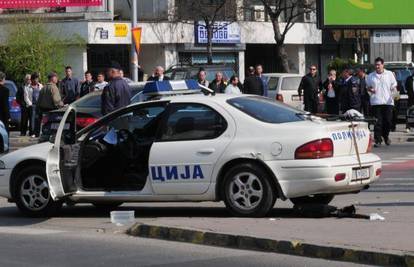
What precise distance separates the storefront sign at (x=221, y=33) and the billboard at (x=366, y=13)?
57.7 ft

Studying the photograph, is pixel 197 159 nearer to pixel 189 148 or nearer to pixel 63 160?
pixel 189 148

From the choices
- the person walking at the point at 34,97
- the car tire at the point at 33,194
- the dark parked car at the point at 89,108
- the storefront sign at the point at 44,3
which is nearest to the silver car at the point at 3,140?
the dark parked car at the point at 89,108

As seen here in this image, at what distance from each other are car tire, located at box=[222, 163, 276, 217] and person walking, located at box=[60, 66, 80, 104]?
14.1 metres

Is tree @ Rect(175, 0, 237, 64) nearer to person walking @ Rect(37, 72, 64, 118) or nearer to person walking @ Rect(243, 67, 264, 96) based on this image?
person walking @ Rect(243, 67, 264, 96)

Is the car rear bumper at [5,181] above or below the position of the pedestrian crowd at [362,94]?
below

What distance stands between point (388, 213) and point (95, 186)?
3669 mm

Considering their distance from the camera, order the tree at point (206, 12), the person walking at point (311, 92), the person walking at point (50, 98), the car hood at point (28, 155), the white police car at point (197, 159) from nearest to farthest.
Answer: the white police car at point (197, 159) → the car hood at point (28, 155) → the person walking at point (50, 98) → the person walking at point (311, 92) → the tree at point (206, 12)

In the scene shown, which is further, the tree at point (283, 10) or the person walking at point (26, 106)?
the tree at point (283, 10)

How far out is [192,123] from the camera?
1084 centimetres

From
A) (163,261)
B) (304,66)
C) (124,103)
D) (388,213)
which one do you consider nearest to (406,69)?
(124,103)

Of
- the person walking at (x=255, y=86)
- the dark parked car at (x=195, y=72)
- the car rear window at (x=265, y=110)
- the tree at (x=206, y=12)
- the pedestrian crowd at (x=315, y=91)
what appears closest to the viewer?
the car rear window at (x=265, y=110)

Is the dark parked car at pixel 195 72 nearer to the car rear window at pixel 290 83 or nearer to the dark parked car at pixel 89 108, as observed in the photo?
the car rear window at pixel 290 83

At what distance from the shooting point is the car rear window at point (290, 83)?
2866cm

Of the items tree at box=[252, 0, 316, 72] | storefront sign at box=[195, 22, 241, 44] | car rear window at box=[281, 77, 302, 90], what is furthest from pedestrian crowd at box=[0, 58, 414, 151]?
tree at box=[252, 0, 316, 72]
